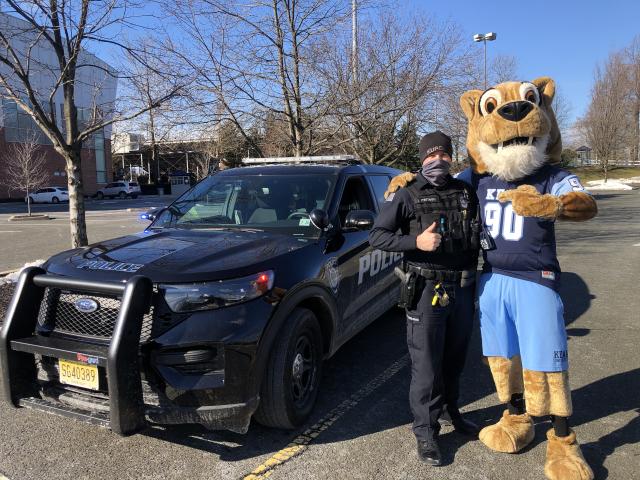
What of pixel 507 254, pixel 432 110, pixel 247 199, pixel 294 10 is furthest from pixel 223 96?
pixel 507 254

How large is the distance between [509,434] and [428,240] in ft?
4.23

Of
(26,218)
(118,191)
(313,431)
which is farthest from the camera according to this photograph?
(118,191)

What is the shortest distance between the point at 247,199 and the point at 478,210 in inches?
78.8

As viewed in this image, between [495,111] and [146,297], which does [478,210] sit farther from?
[146,297]

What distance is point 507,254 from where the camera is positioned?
2.94 metres

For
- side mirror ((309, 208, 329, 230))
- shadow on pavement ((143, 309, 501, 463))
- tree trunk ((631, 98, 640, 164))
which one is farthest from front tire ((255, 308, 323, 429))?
tree trunk ((631, 98, 640, 164))

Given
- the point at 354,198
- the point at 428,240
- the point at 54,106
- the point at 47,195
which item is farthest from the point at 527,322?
the point at 47,195

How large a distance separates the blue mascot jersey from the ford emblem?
7.36 feet

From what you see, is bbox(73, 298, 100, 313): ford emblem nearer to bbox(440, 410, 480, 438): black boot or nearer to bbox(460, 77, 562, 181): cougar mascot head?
bbox(440, 410, 480, 438): black boot

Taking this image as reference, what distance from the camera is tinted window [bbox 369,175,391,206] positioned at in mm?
4953

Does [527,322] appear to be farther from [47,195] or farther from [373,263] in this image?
[47,195]

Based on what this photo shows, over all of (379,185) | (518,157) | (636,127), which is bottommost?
(379,185)

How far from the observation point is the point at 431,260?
2.99 m

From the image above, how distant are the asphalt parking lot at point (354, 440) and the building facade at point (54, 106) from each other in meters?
4.59
